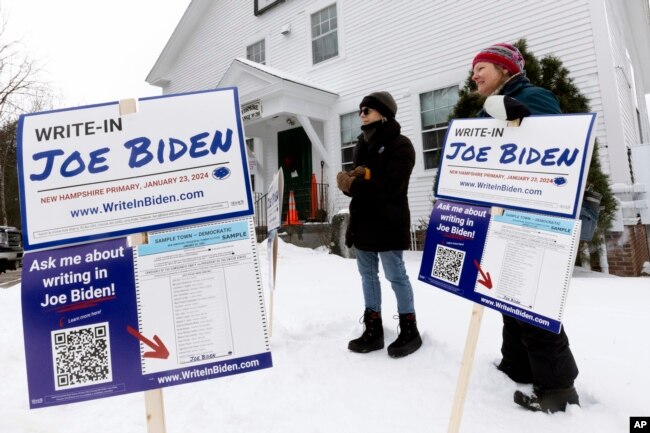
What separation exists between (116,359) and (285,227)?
7717 mm

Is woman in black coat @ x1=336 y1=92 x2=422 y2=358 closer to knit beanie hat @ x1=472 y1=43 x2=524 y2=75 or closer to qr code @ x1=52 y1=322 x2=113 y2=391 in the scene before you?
knit beanie hat @ x1=472 y1=43 x2=524 y2=75

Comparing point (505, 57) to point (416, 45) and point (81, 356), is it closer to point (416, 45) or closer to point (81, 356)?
point (81, 356)

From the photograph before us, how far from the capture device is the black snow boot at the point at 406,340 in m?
2.55

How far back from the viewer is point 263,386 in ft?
7.25

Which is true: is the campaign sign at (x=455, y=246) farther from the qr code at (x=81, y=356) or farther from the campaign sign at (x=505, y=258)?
the qr code at (x=81, y=356)

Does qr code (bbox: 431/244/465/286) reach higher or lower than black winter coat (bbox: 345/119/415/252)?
lower

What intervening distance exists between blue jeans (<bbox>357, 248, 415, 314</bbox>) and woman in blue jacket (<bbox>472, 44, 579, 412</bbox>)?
2.27 feet

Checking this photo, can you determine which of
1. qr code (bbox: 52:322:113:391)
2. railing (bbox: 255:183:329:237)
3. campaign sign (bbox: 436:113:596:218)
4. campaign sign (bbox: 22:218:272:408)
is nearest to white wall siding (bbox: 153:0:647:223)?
railing (bbox: 255:183:329:237)

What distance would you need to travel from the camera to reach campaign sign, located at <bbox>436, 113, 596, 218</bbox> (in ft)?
5.10

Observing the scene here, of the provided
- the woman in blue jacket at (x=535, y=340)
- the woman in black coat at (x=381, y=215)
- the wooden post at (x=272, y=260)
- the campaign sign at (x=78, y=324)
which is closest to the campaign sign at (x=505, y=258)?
the woman in blue jacket at (x=535, y=340)

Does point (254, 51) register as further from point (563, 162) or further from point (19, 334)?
point (563, 162)

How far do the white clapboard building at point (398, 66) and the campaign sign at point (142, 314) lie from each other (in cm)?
639

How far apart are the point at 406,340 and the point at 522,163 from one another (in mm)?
1475

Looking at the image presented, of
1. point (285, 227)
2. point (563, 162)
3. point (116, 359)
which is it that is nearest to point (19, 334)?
point (116, 359)
